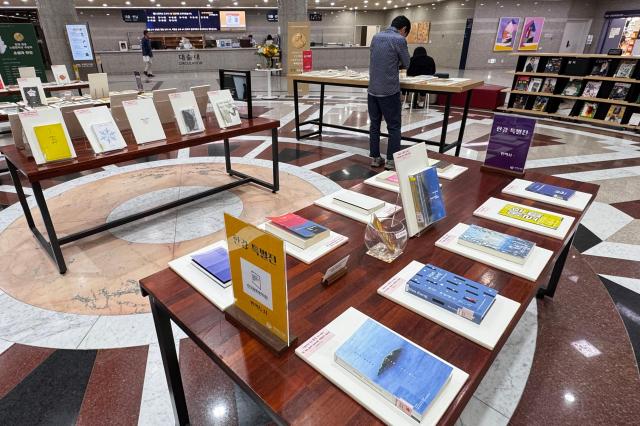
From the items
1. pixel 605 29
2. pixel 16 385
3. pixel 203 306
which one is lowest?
pixel 16 385

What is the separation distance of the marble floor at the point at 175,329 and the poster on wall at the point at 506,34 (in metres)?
13.0

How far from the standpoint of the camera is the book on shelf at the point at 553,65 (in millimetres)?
6786

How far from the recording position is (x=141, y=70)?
1536 cm

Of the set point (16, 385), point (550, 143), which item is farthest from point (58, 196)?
point (550, 143)

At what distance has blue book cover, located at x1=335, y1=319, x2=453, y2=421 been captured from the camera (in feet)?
2.46

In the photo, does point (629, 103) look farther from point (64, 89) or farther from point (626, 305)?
point (64, 89)

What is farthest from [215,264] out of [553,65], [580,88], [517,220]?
[553,65]

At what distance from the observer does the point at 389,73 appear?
403 centimetres

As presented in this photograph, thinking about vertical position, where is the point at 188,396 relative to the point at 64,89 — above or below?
below

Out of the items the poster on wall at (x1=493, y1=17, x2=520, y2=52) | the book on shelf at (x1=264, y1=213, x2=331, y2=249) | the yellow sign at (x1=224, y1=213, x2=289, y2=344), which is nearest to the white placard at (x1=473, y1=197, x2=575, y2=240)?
the book on shelf at (x1=264, y1=213, x2=331, y2=249)

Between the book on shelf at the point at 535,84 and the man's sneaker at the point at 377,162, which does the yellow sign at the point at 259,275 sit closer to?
the man's sneaker at the point at 377,162

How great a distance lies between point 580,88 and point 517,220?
687 cm

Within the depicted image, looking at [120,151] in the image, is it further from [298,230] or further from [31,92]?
[31,92]

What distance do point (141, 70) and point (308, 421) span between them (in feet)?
58.2
